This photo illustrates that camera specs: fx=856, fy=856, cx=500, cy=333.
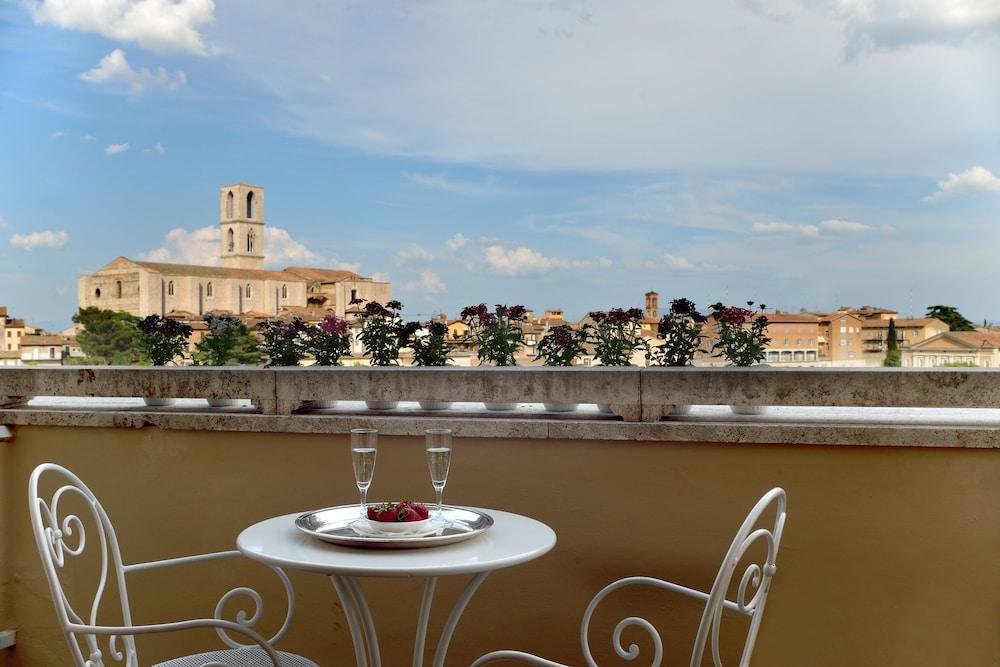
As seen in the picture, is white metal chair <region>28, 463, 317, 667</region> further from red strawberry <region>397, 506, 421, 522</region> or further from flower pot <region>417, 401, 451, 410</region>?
flower pot <region>417, 401, 451, 410</region>

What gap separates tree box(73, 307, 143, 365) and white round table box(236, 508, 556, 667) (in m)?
1.64

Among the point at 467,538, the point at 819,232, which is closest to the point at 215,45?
the point at 819,232

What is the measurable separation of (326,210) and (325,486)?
10.6 feet

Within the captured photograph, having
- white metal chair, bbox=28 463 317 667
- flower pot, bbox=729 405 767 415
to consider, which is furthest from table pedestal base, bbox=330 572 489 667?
flower pot, bbox=729 405 767 415

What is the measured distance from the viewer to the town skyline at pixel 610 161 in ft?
10.6

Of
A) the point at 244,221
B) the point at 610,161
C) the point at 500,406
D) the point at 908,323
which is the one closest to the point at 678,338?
the point at 500,406

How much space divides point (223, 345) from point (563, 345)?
50.7 inches

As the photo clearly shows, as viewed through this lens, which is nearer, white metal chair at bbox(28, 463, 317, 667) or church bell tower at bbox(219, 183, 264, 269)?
white metal chair at bbox(28, 463, 317, 667)

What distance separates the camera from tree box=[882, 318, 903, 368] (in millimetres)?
2551

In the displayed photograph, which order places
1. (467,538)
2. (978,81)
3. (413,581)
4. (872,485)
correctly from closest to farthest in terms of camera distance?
(467,538) < (872,485) < (413,581) < (978,81)

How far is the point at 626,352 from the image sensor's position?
2.78m

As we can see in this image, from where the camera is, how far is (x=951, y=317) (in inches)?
111

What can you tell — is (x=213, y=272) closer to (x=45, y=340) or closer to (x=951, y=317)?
(x=45, y=340)

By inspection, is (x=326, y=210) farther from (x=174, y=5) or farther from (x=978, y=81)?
(x=978, y=81)
